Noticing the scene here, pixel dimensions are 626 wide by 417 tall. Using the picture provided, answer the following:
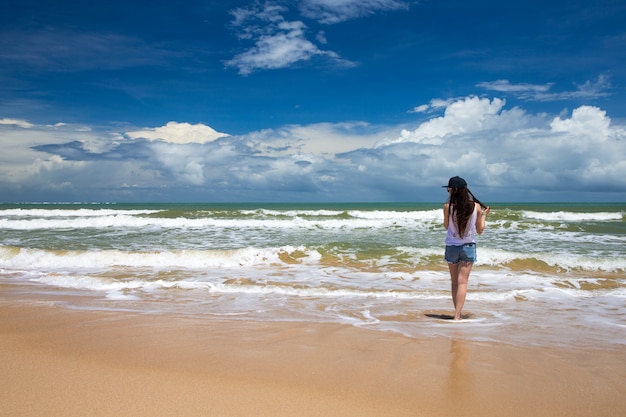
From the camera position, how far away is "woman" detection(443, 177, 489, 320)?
5.56 meters

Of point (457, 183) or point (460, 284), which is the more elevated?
point (457, 183)

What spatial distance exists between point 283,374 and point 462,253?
3.23 meters

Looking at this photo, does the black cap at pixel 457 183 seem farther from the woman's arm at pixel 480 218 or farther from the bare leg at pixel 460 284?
the bare leg at pixel 460 284

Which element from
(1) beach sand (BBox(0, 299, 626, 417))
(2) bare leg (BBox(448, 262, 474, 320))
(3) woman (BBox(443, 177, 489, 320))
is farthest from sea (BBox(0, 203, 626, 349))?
(1) beach sand (BBox(0, 299, 626, 417))

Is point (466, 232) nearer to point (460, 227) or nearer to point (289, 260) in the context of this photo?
point (460, 227)

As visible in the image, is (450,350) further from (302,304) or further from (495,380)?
(302,304)

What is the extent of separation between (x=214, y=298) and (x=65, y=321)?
2431 mm

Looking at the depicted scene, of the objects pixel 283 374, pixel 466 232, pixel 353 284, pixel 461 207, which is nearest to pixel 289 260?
pixel 353 284

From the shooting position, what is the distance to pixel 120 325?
511cm

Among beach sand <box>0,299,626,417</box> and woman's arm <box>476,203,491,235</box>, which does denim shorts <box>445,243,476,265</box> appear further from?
beach sand <box>0,299,626,417</box>

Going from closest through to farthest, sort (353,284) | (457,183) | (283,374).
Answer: (283,374), (457,183), (353,284)

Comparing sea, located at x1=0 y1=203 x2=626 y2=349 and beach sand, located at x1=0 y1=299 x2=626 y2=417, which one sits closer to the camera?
beach sand, located at x1=0 y1=299 x2=626 y2=417

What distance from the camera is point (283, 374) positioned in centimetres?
355

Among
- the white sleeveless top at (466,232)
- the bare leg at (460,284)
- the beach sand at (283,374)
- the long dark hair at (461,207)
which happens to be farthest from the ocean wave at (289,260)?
the beach sand at (283,374)
